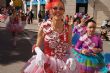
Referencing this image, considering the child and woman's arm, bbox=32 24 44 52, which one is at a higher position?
woman's arm, bbox=32 24 44 52

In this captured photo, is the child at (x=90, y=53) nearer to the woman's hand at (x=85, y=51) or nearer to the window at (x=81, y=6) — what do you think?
the woman's hand at (x=85, y=51)

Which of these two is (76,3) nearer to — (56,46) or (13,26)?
(13,26)

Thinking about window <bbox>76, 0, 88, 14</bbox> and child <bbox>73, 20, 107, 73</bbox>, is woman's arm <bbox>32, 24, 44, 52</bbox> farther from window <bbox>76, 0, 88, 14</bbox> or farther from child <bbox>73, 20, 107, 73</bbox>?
window <bbox>76, 0, 88, 14</bbox>

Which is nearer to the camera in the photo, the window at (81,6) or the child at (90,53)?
the child at (90,53)

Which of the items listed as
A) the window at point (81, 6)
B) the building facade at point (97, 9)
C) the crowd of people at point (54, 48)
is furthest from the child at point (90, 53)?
the window at point (81, 6)

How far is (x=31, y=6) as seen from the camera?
48719 millimetres

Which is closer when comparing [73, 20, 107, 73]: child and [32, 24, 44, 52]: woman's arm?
[32, 24, 44, 52]: woman's arm

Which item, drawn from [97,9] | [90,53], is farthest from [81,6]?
[90,53]

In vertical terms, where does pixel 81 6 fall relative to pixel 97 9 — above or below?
above

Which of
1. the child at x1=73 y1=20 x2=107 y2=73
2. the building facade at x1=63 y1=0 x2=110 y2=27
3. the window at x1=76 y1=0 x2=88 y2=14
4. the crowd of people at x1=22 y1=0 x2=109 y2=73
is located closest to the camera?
the crowd of people at x1=22 y1=0 x2=109 y2=73

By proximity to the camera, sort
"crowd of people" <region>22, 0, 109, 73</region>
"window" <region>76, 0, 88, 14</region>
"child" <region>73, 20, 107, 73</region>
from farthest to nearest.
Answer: "window" <region>76, 0, 88, 14</region> → "child" <region>73, 20, 107, 73</region> → "crowd of people" <region>22, 0, 109, 73</region>

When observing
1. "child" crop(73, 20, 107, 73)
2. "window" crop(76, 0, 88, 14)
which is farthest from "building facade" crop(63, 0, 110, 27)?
"child" crop(73, 20, 107, 73)

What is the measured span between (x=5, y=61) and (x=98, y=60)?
536 cm

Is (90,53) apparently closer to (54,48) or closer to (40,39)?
(54,48)
